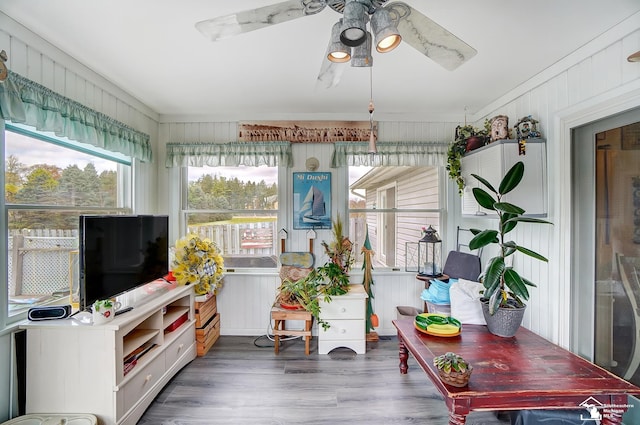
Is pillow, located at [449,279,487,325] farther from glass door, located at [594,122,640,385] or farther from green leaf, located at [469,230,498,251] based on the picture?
glass door, located at [594,122,640,385]

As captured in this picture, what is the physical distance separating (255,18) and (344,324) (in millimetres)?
2614

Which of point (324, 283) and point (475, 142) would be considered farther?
point (324, 283)

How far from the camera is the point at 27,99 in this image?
5.66ft

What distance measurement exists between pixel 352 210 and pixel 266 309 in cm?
157

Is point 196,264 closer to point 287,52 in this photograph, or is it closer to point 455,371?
point 287,52

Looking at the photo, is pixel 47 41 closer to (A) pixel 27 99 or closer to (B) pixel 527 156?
(A) pixel 27 99

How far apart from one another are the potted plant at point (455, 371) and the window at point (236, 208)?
2225 mm

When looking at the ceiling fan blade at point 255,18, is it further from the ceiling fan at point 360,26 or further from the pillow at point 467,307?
the pillow at point 467,307

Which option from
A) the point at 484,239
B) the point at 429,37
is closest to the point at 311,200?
the point at 484,239

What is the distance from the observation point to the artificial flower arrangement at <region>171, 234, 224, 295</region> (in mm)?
2684

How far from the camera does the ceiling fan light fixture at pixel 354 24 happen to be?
3.67 feet

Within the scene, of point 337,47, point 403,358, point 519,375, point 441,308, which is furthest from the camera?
point 441,308

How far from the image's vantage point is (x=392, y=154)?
325 centimetres

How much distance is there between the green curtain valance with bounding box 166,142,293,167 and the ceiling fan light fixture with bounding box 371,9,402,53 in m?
2.10
